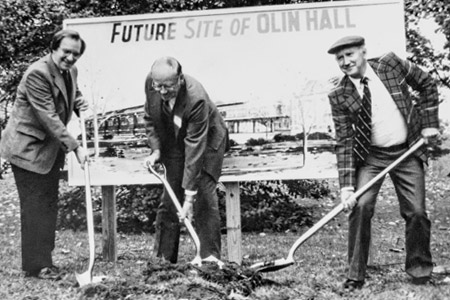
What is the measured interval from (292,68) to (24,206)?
2391mm

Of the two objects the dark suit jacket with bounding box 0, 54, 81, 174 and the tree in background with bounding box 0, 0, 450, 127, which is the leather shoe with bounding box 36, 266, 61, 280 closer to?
the dark suit jacket with bounding box 0, 54, 81, 174

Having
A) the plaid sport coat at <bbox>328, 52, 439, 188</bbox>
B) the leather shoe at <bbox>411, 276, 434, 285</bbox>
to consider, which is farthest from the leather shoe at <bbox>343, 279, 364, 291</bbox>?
the plaid sport coat at <bbox>328, 52, 439, 188</bbox>

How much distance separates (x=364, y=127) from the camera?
5047 millimetres

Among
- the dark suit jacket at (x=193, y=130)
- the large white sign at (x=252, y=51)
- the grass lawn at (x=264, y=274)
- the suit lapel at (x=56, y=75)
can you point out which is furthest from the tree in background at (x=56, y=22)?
the dark suit jacket at (x=193, y=130)

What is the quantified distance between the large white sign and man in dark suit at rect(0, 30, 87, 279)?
40 centimetres

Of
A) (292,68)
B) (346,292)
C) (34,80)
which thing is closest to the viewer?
(346,292)

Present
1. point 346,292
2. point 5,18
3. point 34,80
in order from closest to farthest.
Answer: point 346,292
point 34,80
point 5,18

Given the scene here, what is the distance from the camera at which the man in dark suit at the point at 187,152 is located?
17.7 ft

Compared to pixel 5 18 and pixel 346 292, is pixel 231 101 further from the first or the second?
pixel 5 18

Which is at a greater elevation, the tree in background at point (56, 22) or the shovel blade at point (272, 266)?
the tree in background at point (56, 22)

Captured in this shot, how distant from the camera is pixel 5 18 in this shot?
8.27 metres

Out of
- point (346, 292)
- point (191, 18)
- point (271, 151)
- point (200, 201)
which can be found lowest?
point (346, 292)

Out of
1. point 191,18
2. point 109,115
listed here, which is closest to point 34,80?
point 109,115

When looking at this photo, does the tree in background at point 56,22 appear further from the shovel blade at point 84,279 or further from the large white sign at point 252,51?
the shovel blade at point 84,279
